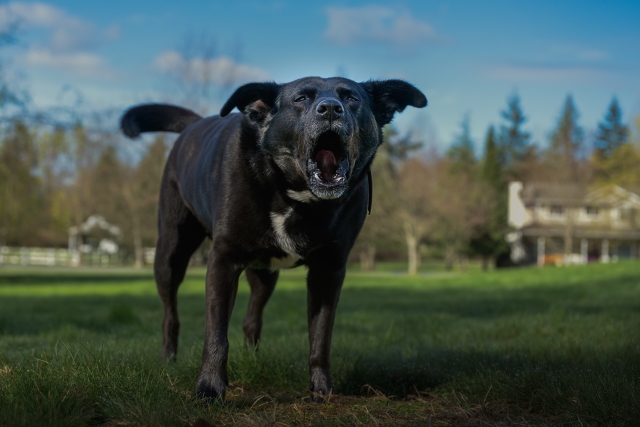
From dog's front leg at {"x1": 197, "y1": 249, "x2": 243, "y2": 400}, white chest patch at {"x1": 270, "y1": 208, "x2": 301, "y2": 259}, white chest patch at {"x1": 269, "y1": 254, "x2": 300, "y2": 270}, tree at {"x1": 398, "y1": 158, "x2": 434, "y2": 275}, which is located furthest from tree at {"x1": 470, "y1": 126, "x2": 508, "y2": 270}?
dog's front leg at {"x1": 197, "y1": 249, "x2": 243, "y2": 400}

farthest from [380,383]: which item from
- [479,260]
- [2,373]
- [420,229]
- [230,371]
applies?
[479,260]

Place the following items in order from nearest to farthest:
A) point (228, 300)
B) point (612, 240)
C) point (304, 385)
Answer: point (228, 300), point (304, 385), point (612, 240)

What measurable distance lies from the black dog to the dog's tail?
180 centimetres

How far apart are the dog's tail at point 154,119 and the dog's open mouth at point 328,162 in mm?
2776

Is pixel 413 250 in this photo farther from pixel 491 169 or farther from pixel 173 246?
pixel 173 246

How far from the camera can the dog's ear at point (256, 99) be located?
13.9 feet

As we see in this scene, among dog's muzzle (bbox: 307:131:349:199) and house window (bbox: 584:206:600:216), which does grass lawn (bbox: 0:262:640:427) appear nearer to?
dog's muzzle (bbox: 307:131:349:199)

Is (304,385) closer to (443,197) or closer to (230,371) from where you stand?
(230,371)

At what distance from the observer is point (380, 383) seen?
453 cm

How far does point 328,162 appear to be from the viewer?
12.9 feet

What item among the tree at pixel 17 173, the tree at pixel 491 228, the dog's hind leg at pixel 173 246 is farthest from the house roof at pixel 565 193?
the dog's hind leg at pixel 173 246

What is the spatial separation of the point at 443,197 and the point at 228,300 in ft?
164

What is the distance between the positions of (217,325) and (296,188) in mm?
934

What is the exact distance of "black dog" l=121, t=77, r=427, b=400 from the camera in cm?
388
